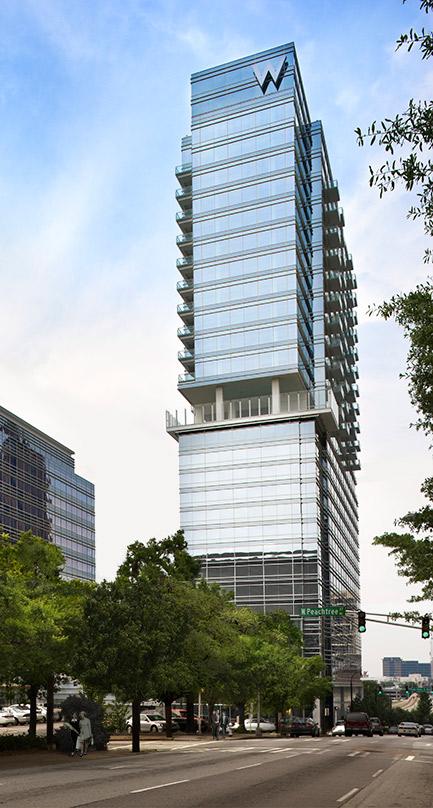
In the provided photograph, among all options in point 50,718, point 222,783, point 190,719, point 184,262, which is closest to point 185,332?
point 184,262

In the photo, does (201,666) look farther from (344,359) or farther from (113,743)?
(344,359)

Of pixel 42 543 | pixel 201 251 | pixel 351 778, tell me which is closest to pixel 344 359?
pixel 201 251

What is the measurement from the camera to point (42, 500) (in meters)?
138

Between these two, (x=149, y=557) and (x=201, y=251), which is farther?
(x=201, y=251)

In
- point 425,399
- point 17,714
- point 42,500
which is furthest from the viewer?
point 42,500

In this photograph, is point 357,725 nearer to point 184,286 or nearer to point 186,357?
point 186,357

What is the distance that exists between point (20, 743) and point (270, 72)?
99.3m

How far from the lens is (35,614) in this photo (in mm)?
36312

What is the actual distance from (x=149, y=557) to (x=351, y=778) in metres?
38.8

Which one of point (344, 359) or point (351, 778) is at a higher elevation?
point (344, 359)

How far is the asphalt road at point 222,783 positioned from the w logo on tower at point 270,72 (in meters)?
100

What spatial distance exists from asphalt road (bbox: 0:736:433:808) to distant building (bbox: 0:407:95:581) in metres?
85.5

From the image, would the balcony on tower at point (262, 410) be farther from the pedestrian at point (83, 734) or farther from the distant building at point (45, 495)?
the pedestrian at point (83, 734)

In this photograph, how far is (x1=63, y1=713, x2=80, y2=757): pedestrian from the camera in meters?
37.0
